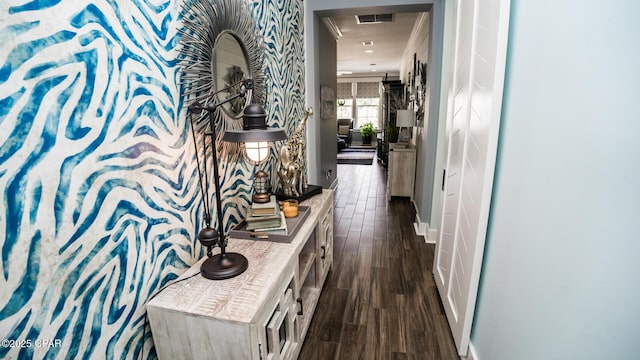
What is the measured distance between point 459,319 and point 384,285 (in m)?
0.81

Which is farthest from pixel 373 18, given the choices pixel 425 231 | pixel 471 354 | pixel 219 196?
pixel 471 354

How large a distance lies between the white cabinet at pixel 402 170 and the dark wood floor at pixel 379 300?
0.91 metres

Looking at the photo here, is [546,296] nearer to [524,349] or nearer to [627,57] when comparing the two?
[524,349]

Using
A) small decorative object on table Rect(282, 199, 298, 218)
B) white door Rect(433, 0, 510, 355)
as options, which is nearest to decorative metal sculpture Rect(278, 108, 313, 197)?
small decorative object on table Rect(282, 199, 298, 218)

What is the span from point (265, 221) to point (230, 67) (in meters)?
0.86

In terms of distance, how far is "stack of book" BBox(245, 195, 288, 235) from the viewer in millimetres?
1646

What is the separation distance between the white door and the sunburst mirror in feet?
3.94

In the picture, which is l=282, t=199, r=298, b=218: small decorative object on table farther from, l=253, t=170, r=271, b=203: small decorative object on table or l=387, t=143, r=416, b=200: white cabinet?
l=387, t=143, r=416, b=200: white cabinet

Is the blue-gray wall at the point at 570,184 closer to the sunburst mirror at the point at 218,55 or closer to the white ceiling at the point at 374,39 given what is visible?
the sunburst mirror at the point at 218,55

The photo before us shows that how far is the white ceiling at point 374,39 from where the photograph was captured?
4.64 meters

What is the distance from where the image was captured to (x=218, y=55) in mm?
1563

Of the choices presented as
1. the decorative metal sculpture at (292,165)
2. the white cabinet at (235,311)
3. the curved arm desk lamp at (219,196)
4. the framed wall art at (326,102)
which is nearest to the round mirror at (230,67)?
the curved arm desk lamp at (219,196)

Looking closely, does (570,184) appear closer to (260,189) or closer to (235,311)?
(235,311)

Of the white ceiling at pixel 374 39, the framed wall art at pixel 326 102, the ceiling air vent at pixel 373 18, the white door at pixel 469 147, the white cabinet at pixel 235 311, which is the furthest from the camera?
the white ceiling at pixel 374 39
